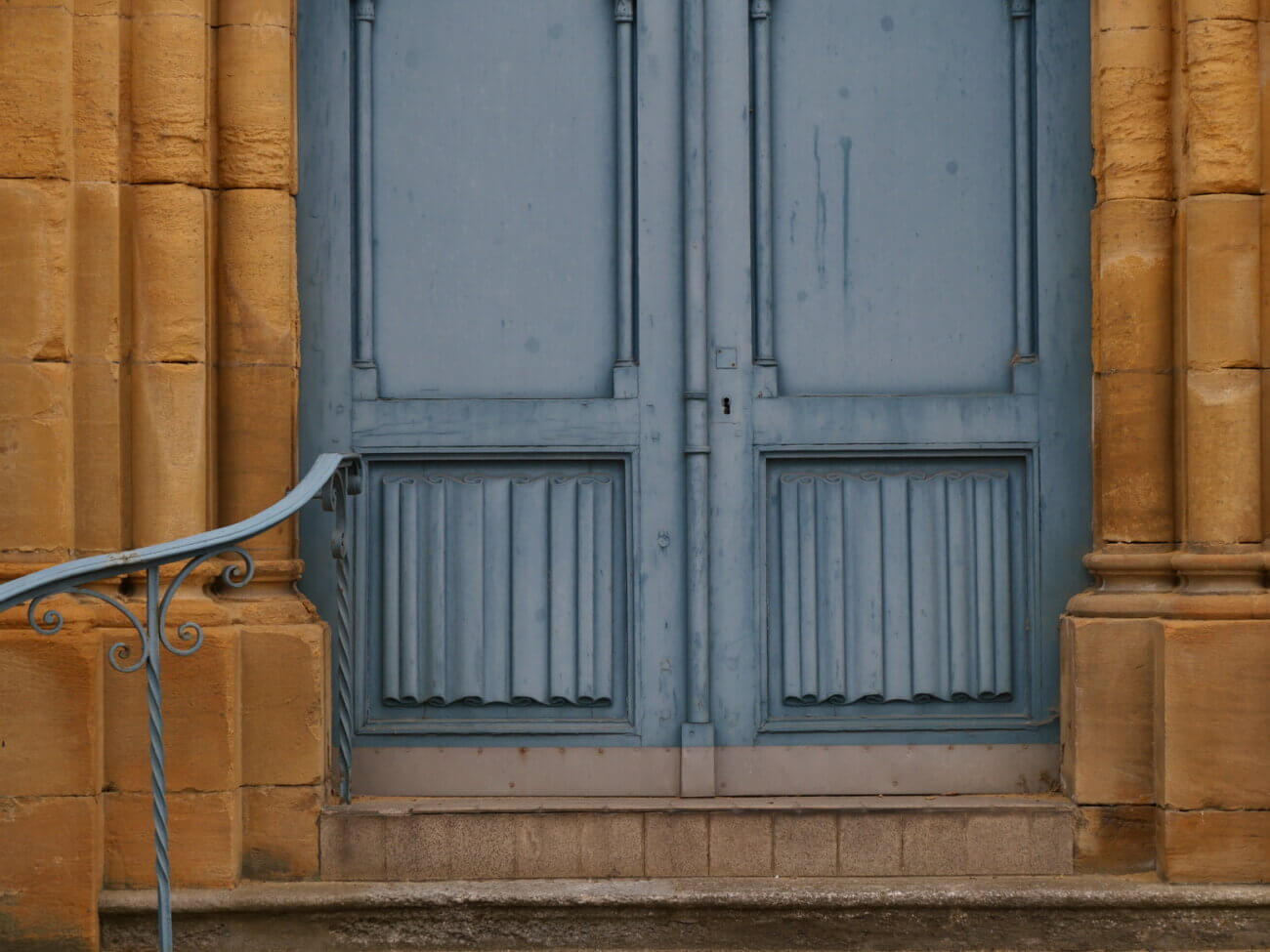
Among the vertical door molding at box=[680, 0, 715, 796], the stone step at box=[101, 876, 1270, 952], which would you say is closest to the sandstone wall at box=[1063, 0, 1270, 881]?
the stone step at box=[101, 876, 1270, 952]

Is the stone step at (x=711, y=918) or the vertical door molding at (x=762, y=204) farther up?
the vertical door molding at (x=762, y=204)

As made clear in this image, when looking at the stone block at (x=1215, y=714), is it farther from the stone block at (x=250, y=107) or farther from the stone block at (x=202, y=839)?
the stone block at (x=250, y=107)

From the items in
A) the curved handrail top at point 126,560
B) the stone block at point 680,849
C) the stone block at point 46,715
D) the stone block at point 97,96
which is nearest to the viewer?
the curved handrail top at point 126,560

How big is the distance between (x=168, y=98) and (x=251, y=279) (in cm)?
50

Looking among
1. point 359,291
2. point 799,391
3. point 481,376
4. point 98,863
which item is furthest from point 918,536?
point 98,863

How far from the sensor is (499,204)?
466 centimetres

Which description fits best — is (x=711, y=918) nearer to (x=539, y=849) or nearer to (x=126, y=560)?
(x=539, y=849)

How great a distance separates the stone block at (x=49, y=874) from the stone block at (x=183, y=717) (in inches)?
5.5

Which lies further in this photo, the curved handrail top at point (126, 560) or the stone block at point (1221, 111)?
the stone block at point (1221, 111)

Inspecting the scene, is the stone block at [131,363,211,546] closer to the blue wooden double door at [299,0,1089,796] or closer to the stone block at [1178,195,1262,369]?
the blue wooden double door at [299,0,1089,796]

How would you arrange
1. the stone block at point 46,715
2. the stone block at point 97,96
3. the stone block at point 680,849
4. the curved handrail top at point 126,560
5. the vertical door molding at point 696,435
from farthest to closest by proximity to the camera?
the vertical door molding at point 696,435 → the stone block at point 680,849 → the stone block at point 97,96 → the stone block at point 46,715 → the curved handrail top at point 126,560

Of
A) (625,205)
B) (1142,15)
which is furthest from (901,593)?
(1142,15)

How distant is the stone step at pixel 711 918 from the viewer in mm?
4156

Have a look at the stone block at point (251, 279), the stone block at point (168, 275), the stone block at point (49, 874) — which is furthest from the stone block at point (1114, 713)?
the stone block at point (49, 874)
